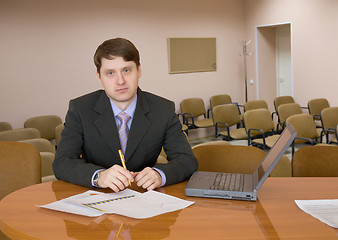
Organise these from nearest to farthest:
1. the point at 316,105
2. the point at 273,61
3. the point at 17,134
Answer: the point at 17,134
the point at 316,105
the point at 273,61

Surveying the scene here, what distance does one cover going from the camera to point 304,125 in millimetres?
5457

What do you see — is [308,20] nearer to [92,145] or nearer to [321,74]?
[321,74]

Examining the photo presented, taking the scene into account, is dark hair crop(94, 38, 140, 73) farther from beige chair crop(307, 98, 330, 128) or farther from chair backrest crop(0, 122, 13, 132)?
beige chair crop(307, 98, 330, 128)

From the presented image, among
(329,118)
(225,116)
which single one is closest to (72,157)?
(329,118)

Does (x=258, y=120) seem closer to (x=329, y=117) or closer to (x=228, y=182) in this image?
(x=329, y=117)

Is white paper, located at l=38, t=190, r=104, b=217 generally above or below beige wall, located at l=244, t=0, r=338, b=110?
below

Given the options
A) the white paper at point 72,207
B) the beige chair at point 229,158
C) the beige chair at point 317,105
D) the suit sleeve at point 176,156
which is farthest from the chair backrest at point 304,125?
the white paper at point 72,207

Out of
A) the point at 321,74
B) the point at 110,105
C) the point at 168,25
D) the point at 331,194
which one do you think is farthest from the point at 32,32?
the point at 331,194

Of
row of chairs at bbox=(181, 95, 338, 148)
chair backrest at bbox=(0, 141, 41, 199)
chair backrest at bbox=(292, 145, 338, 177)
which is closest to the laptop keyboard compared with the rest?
chair backrest at bbox=(292, 145, 338, 177)

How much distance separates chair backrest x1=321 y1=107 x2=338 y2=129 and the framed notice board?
306 cm

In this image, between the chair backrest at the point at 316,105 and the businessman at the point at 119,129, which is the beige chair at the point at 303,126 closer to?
the chair backrest at the point at 316,105

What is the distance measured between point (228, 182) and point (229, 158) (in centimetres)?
61

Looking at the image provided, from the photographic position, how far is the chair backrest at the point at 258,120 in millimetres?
5911

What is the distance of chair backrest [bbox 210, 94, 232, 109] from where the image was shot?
827cm
